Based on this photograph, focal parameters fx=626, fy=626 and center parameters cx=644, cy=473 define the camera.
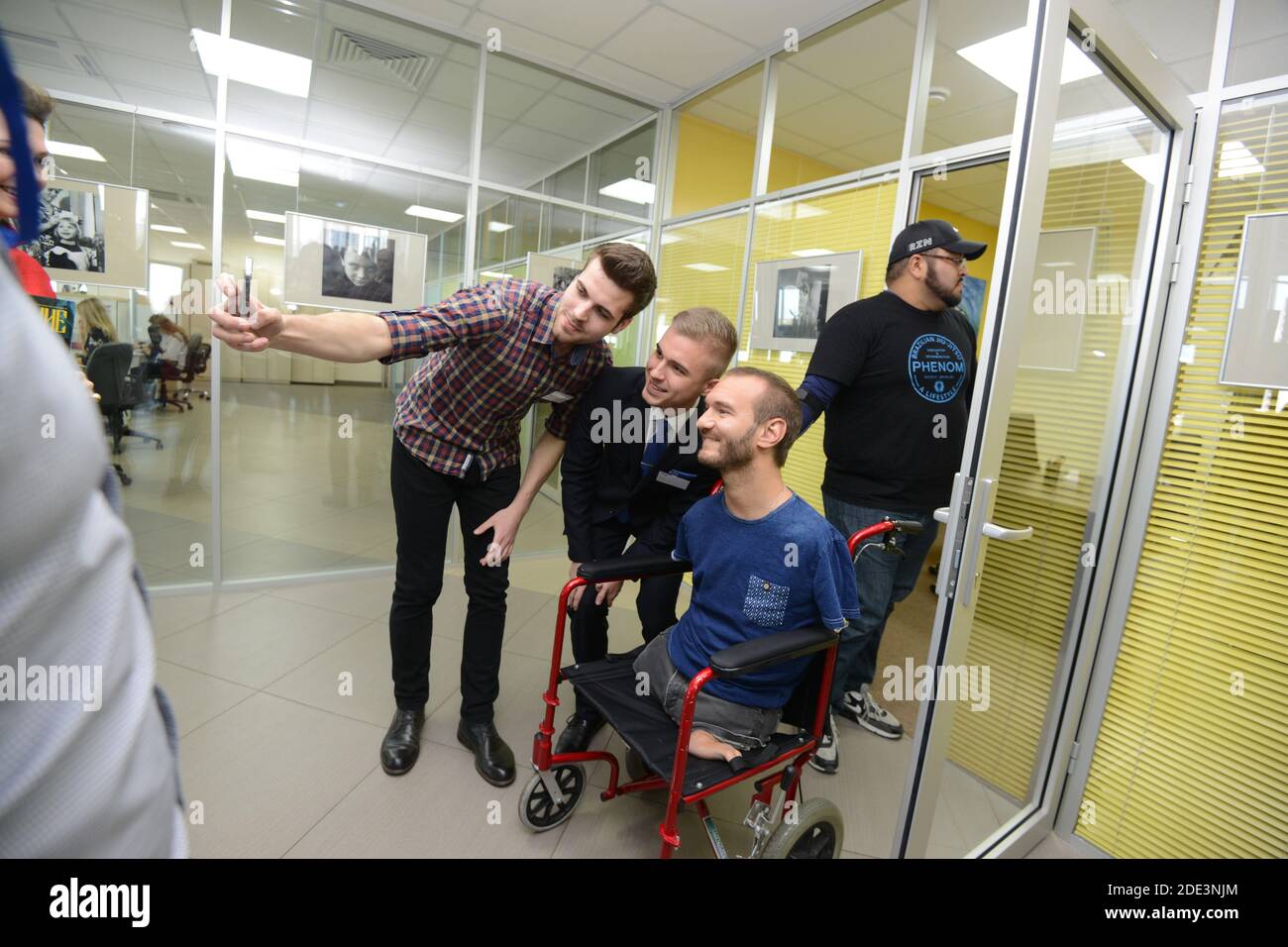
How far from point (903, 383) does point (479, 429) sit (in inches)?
54.7

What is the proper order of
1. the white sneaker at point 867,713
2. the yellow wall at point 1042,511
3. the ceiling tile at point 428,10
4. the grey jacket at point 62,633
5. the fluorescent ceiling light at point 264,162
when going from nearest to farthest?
the grey jacket at point 62,633 < the yellow wall at point 1042,511 < the white sneaker at point 867,713 < the fluorescent ceiling light at point 264,162 < the ceiling tile at point 428,10

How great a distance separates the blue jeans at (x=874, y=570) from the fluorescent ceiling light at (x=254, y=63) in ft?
11.6

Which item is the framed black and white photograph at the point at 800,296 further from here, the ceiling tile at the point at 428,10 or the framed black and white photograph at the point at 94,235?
the framed black and white photograph at the point at 94,235

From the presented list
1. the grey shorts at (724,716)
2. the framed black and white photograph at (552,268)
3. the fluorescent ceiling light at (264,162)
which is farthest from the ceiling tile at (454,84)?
the grey shorts at (724,716)

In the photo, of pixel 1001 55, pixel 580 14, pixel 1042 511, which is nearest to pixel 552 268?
pixel 580 14

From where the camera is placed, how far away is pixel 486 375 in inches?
72.1

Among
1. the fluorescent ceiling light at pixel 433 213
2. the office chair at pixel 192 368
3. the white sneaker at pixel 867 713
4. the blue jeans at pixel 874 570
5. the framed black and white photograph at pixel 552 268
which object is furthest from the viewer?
the framed black and white photograph at pixel 552 268

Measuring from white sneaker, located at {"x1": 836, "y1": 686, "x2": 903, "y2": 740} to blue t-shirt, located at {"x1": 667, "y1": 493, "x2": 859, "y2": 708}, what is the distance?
1186 millimetres

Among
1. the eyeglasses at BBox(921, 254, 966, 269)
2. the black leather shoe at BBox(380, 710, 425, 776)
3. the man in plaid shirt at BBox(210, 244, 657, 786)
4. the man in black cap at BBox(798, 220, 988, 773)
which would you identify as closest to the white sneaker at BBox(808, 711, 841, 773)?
the man in black cap at BBox(798, 220, 988, 773)

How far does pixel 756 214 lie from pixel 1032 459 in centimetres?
263

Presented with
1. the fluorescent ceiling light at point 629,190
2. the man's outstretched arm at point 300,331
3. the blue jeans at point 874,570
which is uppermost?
the fluorescent ceiling light at point 629,190

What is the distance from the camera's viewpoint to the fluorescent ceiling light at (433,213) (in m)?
3.65

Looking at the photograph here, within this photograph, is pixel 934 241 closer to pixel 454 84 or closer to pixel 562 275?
pixel 562 275
